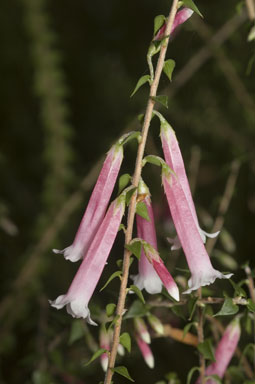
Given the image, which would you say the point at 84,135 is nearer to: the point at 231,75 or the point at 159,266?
the point at 231,75

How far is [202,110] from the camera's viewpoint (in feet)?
7.73

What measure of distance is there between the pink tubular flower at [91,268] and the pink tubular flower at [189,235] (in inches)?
3.2

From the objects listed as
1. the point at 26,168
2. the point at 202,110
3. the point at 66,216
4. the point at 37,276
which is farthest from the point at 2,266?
the point at 202,110

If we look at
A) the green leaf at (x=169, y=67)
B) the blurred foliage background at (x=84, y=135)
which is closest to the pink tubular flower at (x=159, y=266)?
the green leaf at (x=169, y=67)

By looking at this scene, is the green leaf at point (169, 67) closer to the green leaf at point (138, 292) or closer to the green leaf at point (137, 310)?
the green leaf at point (138, 292)

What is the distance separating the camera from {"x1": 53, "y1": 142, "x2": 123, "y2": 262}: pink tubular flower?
854mm

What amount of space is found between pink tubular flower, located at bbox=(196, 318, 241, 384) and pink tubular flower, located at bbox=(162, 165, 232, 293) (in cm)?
22

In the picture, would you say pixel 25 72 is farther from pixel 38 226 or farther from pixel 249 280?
pixel 249 280

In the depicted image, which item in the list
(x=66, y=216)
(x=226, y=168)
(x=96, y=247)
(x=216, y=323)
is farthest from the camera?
(x=66, y=216)

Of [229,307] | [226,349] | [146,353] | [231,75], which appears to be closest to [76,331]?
[146,353]

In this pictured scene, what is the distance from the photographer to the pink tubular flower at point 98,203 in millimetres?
854

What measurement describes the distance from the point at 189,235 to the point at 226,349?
0.28 metres

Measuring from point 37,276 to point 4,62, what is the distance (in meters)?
1.21

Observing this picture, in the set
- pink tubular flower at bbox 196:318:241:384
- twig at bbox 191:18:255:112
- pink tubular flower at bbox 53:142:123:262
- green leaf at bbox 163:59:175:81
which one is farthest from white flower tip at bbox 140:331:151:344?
twig at bbox 191:18:255:112
